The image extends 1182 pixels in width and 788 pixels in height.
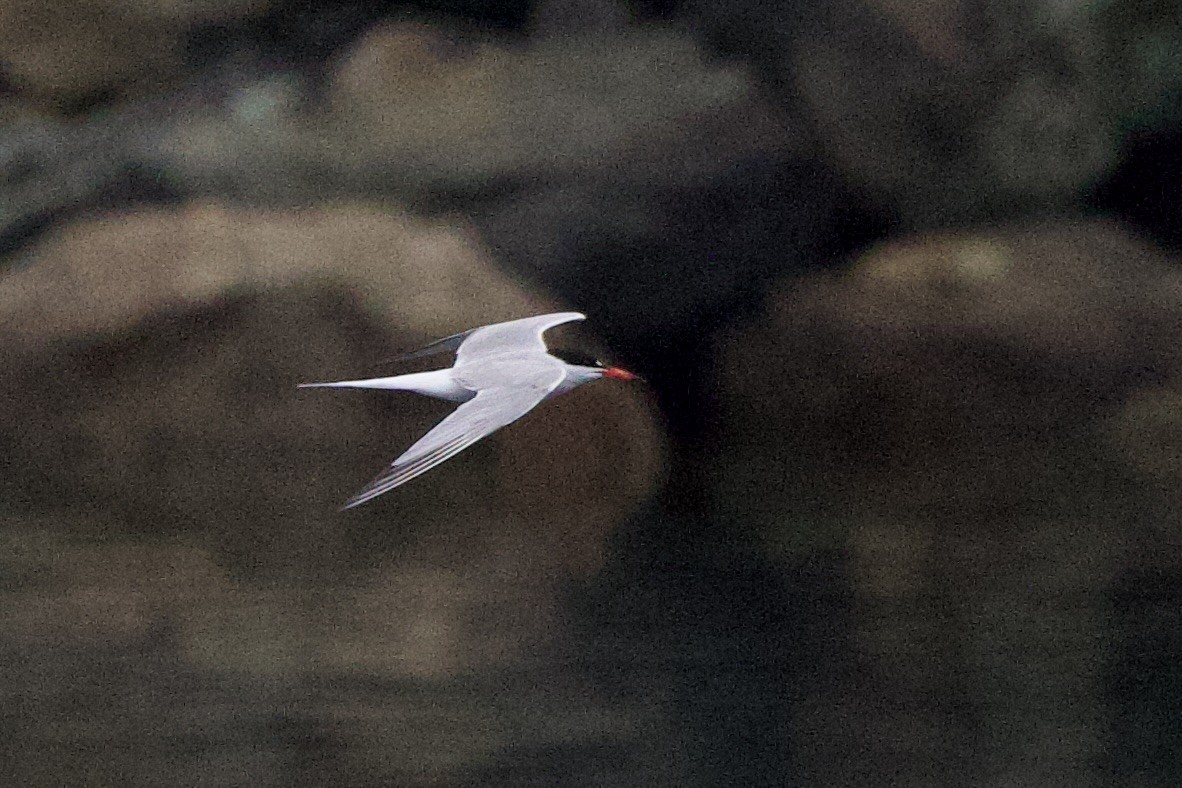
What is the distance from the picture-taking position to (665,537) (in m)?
2.36

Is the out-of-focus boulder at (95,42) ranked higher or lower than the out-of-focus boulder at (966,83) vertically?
higher

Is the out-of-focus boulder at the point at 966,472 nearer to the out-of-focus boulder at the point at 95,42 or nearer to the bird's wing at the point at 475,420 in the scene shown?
the bird's wing at the point at 475,420

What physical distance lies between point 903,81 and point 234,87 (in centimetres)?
122

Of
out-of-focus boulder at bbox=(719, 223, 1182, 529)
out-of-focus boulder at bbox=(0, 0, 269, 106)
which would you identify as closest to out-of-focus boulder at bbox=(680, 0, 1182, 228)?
out-of-focus boulder at bbox=(719, 223, 1182, 529)

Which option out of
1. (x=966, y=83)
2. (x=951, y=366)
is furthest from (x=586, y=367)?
(x=966, y=83)

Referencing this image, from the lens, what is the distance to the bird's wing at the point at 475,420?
2.13m

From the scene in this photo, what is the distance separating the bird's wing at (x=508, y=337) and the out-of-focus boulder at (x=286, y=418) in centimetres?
4

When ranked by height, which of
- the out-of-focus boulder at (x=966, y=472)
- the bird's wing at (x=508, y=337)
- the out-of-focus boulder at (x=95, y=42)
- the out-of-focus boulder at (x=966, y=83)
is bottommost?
the out-of-focus boulder at (x=966, y=472)

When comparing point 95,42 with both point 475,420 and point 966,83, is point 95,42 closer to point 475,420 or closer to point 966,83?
point 475,420

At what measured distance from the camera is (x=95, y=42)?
2416 millimetres

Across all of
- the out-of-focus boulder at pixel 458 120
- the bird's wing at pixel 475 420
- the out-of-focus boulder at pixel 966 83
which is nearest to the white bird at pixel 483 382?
the bird's wing at pixel 475 420

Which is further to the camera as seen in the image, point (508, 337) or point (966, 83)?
point (966, 83)

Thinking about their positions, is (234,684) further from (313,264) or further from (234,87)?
(234,87)

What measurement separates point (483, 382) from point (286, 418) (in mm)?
390
